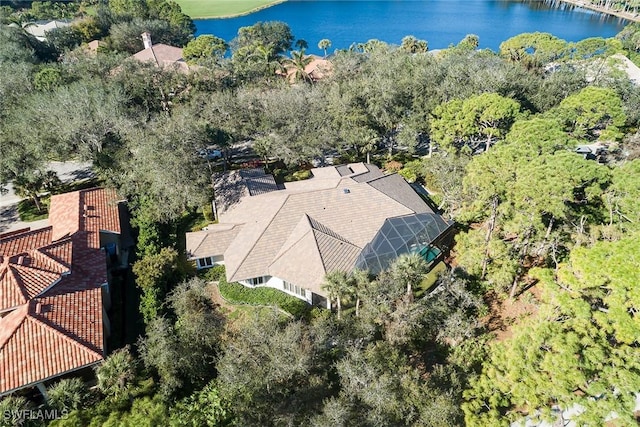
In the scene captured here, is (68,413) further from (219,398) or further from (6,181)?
(6,181)

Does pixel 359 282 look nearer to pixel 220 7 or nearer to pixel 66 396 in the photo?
pixel 66 396

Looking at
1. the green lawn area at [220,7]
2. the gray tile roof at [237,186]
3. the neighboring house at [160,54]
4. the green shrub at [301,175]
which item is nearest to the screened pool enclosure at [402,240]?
the gray tile roof at [237,186]

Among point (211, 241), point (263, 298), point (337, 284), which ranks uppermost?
point (337, 284)

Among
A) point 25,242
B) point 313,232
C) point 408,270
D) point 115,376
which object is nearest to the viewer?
point 115,376

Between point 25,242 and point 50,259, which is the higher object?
point 50,259

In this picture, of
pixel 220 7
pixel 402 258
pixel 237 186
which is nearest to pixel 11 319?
pixel 237 186

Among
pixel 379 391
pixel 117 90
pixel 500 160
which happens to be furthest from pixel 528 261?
pixel 117 90
